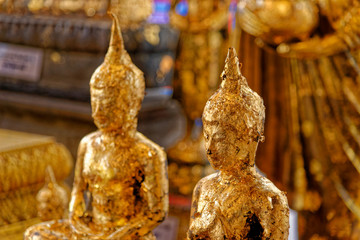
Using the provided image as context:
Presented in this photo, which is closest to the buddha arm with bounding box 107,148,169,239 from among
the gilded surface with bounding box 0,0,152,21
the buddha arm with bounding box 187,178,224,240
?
the buddha arm with bounding box 187,178,224,240

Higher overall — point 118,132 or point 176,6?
point 176,6

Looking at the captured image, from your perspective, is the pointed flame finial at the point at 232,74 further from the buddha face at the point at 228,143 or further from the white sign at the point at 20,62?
the white sign at the point at 20,62

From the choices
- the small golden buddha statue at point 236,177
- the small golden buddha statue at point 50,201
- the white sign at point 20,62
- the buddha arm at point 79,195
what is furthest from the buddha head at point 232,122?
the white sign at point 20,62

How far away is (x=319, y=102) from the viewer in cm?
159

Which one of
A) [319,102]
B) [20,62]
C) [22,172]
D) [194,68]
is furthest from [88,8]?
[319,102]

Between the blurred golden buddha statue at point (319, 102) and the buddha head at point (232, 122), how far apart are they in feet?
2.28

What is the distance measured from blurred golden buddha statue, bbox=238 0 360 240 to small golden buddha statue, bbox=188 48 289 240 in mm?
707

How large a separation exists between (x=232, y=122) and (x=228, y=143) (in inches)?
1.3

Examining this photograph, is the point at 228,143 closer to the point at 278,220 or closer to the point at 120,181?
the point at 278,220

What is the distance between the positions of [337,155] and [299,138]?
13 cm

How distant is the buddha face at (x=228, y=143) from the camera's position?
83 cm

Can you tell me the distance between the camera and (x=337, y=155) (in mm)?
1571

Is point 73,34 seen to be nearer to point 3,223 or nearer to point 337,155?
point 3,223

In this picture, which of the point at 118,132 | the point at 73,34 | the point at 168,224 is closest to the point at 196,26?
the point at 168,224
